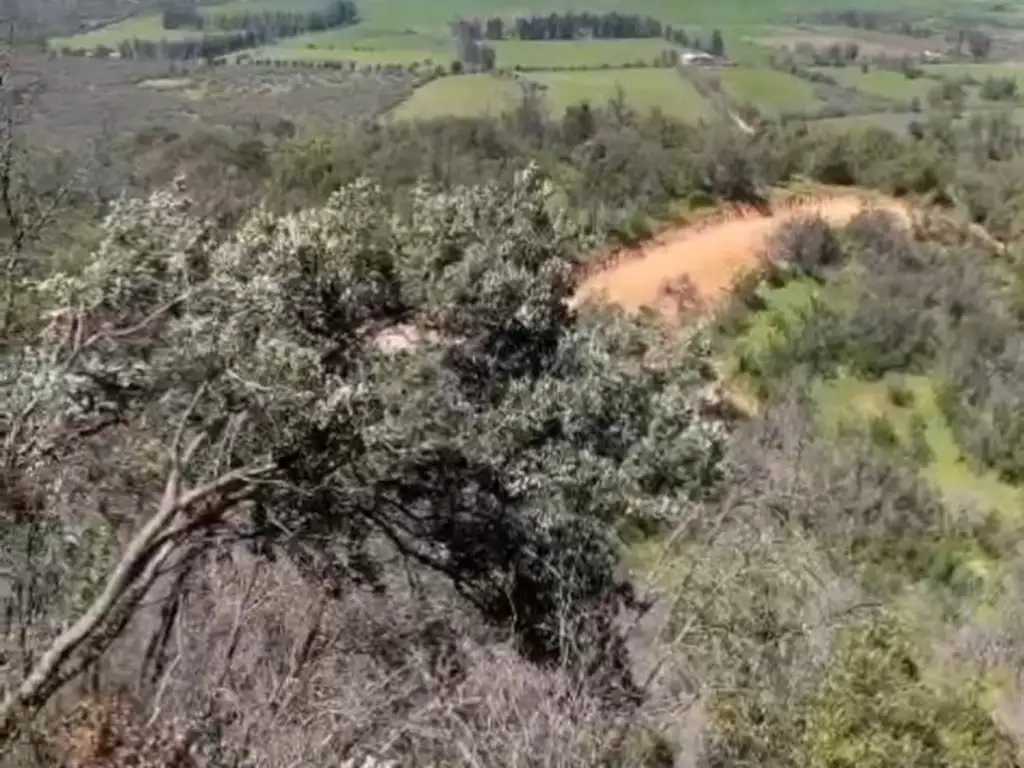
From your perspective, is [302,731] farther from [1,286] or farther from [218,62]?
[218,62]

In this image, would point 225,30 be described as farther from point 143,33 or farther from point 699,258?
point 699,258

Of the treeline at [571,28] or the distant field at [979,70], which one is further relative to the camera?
the treeline at [571,28]

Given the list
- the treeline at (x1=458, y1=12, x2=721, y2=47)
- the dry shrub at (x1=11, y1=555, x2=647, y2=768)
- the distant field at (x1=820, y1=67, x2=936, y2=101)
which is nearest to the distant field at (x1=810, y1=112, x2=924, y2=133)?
the distant field at (x1=820, y1=67, x2=936, y2=101)

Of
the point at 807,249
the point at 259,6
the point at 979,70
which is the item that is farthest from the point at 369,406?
the point at 259,6

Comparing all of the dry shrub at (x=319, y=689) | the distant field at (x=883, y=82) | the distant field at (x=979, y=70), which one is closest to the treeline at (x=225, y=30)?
the distant field at (x=883, y=82)

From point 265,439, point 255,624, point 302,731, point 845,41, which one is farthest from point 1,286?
point 845,41

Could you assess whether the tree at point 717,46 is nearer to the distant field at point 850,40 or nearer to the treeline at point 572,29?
the treeline at point 572,29
